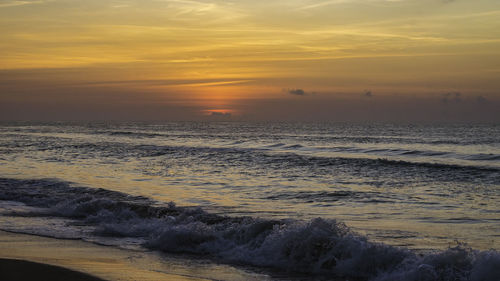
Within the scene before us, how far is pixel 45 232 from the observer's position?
35.9 ft

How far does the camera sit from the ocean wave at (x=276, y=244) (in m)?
7.51

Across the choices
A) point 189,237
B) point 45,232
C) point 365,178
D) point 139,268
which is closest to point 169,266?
point 139,268

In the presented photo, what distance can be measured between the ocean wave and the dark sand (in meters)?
2.56

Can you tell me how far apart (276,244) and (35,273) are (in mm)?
4139

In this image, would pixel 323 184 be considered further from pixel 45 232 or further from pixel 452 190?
pixel 45 232

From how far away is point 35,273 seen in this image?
24.2ft

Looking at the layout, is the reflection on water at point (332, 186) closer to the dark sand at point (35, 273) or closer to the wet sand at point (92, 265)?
the wet sand at point (92, 265)

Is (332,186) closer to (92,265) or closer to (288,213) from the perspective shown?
(288,213)

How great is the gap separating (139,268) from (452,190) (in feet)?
41.7

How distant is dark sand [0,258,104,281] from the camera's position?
281 inches

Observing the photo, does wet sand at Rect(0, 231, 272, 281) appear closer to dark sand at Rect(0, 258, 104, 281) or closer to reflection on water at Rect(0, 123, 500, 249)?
dark sand at Rect(0, 258, 104, 281)

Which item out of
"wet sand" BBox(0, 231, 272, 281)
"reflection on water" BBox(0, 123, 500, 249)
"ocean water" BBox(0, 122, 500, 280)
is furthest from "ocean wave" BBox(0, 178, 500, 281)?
"reflection on water" BBox(0, 123, 500, 249)

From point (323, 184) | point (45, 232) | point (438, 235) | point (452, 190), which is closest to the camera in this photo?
point (438, 235)

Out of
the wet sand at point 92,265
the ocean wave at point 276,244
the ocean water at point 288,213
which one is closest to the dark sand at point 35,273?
the wet sand at point 92,265
